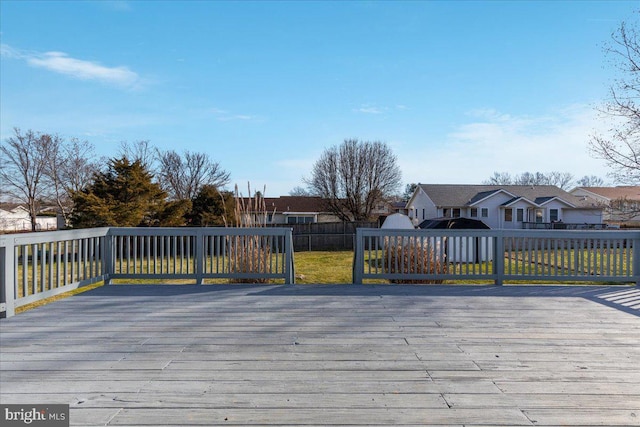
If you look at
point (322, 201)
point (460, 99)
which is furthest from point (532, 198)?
point (460, 99)

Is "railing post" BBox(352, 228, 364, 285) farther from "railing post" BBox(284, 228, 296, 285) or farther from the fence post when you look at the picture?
the fence post

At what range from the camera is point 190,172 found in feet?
105

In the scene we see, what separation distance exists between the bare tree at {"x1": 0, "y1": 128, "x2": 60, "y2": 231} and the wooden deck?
24339 mm

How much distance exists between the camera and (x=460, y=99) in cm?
1188

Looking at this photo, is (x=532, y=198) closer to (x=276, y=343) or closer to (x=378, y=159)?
(x=378, y=159)

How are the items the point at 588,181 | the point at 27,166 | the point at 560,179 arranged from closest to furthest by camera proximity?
the point at 27,166, the point at 560,179, the point at 588,181

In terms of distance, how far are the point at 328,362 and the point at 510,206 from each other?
26.9 meters

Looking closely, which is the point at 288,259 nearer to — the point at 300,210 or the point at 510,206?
the point at 510,206

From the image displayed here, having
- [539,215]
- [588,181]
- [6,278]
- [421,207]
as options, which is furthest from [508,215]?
[588,181]

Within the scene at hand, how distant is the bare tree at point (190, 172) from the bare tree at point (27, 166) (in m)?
8.29

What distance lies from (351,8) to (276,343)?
26.4ft

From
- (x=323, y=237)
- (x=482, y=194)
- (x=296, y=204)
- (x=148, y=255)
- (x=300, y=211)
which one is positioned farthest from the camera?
(x=296, y=204)

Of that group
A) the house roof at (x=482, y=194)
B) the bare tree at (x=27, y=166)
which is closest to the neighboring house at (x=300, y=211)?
the house roof at (x=482, y=194)

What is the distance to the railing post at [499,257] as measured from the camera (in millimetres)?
5450
